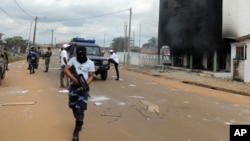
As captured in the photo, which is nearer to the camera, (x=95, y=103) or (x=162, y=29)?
(x=95, y=103)

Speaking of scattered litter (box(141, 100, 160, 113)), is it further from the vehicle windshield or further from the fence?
the fence

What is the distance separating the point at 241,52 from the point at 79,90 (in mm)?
19417

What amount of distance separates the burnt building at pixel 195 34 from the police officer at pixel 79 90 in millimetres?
21692

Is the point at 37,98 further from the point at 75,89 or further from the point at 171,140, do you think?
the point at 171,140

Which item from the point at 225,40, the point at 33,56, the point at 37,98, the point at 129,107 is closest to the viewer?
the point at 129,107

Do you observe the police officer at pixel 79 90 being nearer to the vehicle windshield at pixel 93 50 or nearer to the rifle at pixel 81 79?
the rifle at pixel 81 79

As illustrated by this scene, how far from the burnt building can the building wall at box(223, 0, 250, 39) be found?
1.45ft

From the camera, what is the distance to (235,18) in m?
28.4

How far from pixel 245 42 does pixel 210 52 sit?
6.92m

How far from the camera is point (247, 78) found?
21922 millimetres

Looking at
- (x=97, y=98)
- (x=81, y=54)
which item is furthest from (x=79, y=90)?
(x=97, y=98)

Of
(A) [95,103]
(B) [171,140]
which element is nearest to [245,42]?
(A) [95,103]

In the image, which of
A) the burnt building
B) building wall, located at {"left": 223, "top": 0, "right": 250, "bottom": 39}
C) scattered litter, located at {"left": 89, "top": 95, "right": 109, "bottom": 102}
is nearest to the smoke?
the burnt building

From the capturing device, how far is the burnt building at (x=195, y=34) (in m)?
28.3
